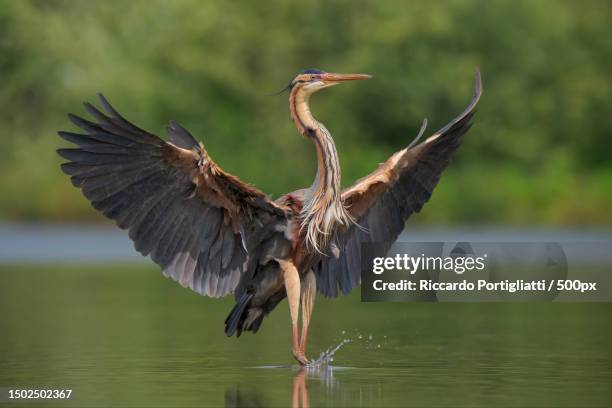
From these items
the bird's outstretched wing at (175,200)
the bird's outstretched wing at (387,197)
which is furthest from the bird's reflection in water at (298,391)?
the bird's outstretched wing at (387,197)

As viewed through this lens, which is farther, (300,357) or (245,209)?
(300,357)

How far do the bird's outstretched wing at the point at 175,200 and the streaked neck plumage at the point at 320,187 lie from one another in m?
0.24

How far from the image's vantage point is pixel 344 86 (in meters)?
38.5

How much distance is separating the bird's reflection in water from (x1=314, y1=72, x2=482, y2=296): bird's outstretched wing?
122 cm

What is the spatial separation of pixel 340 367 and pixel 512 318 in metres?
5.16

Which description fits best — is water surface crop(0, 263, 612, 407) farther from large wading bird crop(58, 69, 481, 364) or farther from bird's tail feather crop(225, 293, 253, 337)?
large wading bird crop(58, 69, 481, 364)

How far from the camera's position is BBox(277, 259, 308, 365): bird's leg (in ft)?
36.9

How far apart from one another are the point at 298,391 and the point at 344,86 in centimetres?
2910

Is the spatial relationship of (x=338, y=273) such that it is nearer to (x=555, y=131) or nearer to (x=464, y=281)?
(x=464, y=281)

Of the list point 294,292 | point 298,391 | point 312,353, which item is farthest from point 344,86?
point 298,391

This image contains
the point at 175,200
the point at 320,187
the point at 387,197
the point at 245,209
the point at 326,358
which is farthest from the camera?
the point at 387,197

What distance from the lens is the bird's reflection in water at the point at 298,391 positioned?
9117mm

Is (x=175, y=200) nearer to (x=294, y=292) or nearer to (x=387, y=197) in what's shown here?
(x=294, y=292)

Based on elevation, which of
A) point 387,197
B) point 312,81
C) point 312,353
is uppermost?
point 312,81
